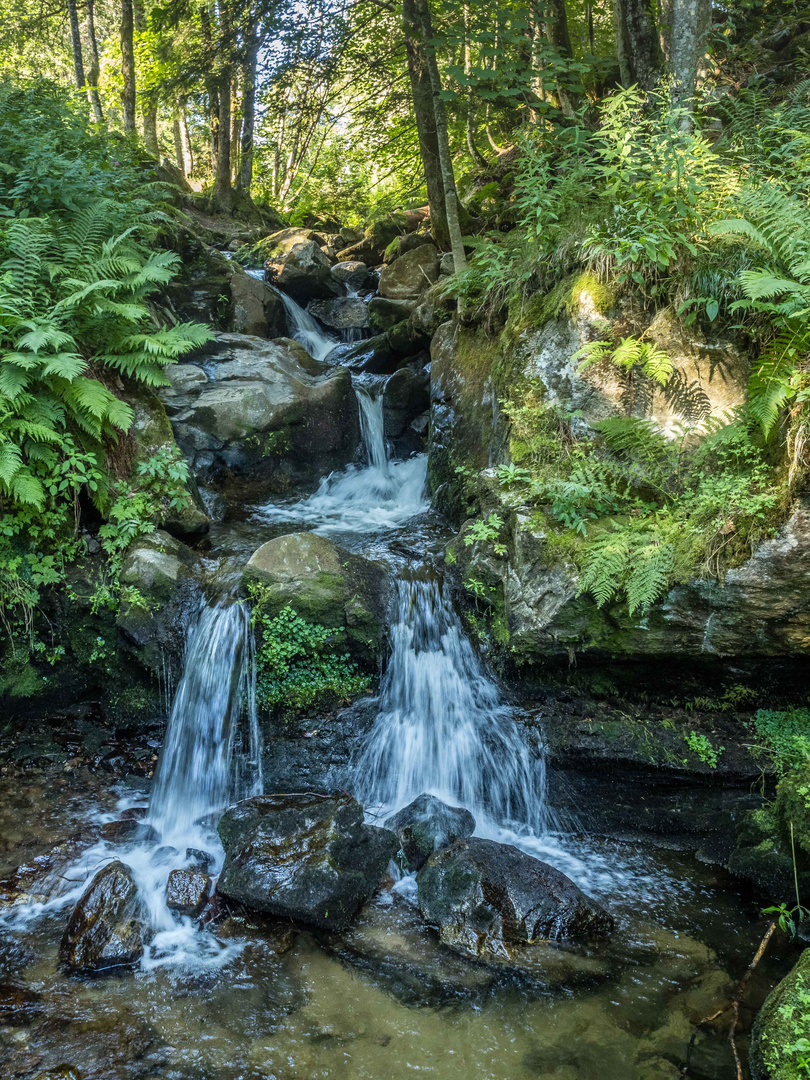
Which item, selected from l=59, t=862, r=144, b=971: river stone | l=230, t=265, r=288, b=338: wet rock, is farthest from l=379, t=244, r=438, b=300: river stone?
l=59, t=862, r=144, b=971: river stone

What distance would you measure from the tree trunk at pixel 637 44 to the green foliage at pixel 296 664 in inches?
369

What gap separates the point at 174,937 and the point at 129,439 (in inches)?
190

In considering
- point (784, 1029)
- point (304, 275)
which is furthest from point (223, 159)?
point (784, 1029)

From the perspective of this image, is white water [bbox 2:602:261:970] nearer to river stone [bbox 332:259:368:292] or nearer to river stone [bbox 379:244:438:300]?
river stone [bbox 379:244:438:300]

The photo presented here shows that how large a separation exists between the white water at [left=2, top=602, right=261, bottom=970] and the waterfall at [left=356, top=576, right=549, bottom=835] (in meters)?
1.20

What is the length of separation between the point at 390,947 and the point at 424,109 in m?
12.2

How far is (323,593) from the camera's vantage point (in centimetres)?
625

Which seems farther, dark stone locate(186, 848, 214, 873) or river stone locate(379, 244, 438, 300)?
river stone locate(379, 244, 438, 300)

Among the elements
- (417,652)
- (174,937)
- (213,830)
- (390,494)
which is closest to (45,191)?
(390,494)

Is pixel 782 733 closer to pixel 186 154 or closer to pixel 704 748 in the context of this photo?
pixel 704 748

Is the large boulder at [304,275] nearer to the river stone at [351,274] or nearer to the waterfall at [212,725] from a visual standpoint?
the river stone at [351,274]

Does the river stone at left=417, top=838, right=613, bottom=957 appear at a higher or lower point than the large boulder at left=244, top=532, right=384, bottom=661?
lower

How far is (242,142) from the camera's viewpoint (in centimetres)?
1820

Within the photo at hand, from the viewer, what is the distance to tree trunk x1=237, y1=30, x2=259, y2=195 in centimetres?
1061
